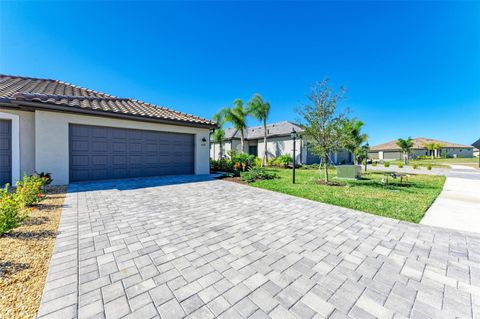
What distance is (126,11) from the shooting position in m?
8.31

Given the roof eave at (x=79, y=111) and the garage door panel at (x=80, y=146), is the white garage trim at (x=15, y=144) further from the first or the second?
the garage door panel at (x=80, y=146)

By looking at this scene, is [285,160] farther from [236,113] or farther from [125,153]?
[125,153]

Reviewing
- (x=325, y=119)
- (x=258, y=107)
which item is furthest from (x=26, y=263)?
(x=258, y=107)

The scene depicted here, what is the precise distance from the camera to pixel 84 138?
789cm

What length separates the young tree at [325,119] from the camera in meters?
8.94

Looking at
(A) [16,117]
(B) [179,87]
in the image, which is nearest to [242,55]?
(B) [179,87]

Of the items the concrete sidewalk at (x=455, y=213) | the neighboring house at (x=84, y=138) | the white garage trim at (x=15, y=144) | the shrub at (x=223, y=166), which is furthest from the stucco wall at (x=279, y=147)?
the white garage trim at (x=15, y=144)

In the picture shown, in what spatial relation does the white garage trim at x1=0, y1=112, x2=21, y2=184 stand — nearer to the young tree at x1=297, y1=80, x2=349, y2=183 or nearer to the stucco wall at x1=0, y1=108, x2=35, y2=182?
the stucco wall at x1=0, y1=108, x2=35, y2=182

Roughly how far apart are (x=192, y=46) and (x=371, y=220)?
40.9ft

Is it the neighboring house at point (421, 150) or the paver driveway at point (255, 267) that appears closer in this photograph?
the paver driveway at point (255, 267)

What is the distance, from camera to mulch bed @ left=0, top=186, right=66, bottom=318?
1690mm

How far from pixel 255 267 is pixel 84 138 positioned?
9.19m

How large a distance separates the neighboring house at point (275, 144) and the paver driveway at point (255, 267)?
1473 cm

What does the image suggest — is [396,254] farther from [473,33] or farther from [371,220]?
[473,33]
